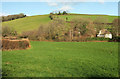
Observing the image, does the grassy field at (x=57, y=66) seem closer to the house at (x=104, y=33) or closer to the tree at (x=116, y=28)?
the tree at (x=116, y=28)

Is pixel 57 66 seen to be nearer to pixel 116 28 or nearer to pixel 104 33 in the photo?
pixel 116 28

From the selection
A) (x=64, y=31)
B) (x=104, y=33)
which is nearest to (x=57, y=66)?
(x=64, y=31)

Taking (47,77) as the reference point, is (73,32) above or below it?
above

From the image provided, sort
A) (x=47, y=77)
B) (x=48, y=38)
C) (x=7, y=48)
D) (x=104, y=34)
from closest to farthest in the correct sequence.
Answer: (x=47, y=77) < (x=7, y=48) < (x=48, y=38) < (x=104, y=34)

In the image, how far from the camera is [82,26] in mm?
52531

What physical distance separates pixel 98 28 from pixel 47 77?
53.8 meters

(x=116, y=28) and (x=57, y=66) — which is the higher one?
(x=116, y=28)

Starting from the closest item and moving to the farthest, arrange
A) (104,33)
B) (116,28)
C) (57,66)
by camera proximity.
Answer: (57,66) < (116,28) < (104,33)

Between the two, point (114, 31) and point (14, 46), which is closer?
point (14, 46)

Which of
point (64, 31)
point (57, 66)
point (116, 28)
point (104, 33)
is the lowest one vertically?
point (57, 66)

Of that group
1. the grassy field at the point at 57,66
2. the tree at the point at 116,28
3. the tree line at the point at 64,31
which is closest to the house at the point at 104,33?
the tree line at the point at 64,31

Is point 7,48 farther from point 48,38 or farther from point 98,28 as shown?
point 98,28

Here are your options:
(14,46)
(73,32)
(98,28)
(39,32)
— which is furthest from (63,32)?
(14,46)

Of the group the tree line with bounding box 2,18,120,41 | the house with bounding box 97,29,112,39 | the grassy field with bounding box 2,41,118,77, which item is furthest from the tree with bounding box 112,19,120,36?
the grassy field with bounding box 2,41,118,77
